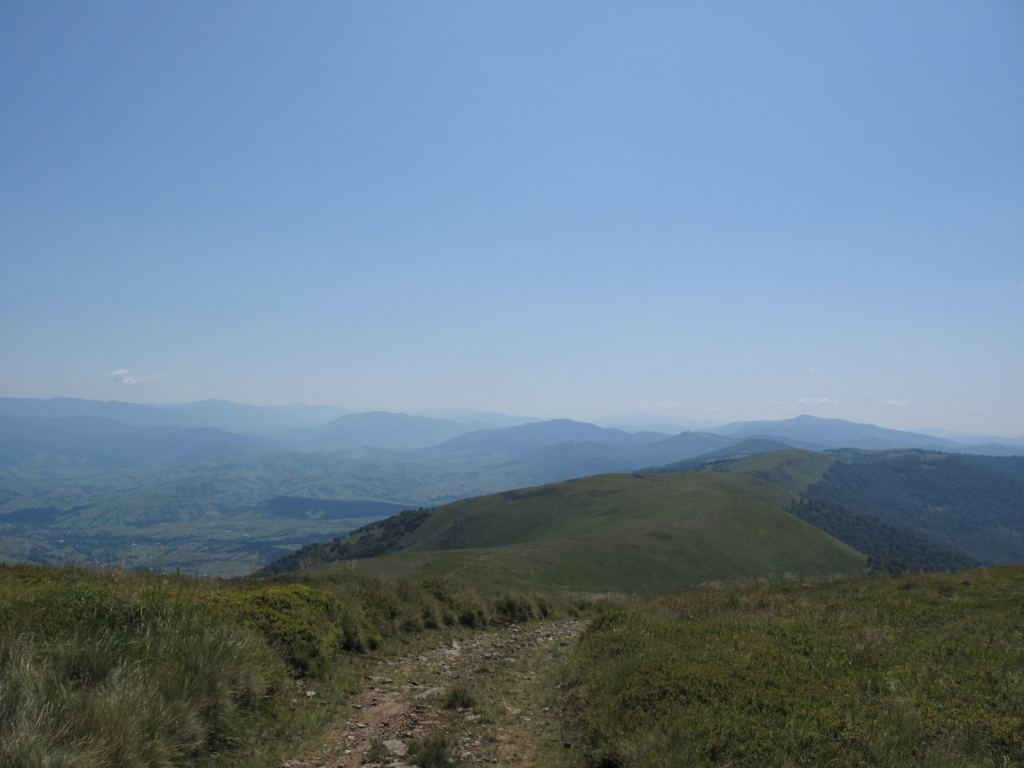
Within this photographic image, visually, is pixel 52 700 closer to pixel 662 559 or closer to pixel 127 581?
pixel 127 581

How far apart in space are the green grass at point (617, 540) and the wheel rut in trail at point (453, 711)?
50.7ft

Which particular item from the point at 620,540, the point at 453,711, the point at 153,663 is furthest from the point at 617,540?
the point at 153,663

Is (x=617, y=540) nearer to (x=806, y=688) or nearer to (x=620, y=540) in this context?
(x=620, y=540)

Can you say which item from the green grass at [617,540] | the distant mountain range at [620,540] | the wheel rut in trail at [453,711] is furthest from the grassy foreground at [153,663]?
the distant mountain range at [620,540]

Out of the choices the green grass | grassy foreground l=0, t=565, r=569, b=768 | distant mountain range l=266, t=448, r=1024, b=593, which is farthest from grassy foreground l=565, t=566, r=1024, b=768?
distant mountain range l=266, t=448, r=1024, b=593

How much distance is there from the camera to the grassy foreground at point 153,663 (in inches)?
215

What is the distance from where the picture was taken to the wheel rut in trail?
763 cm

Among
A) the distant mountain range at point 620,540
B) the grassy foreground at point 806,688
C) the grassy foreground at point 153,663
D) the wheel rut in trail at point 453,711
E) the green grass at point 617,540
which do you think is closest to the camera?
the grassy foreground at point 153,663

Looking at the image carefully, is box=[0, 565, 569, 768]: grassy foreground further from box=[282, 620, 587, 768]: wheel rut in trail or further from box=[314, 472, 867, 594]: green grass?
box=[314, 472, 867, 594]: green grass

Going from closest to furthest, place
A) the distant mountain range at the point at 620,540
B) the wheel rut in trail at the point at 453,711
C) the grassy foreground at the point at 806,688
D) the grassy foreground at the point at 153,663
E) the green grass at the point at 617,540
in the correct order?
the grassy foreground at the point at 153,663
the grassy foreground at the point at 806,688
the wheel rut in trail at the point at 453,711
the green grass at the point at 617,540
the distant mountain range at the point at 620,540

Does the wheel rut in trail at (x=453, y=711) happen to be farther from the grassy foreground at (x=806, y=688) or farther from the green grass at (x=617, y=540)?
the green grass at (x=617, y=540)

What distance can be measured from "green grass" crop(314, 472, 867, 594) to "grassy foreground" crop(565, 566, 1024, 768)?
19211 millimetres

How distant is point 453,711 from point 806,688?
5.78m

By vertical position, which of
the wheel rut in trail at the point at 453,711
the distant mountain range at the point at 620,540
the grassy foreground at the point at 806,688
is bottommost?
the distant mountain range at the point at 620,540
